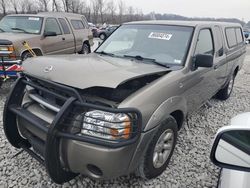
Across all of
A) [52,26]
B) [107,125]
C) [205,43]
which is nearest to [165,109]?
[107,125]

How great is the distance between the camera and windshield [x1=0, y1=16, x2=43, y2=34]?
7758 millimetres

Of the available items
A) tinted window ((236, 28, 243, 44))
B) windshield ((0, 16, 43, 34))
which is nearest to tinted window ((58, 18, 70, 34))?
windshield ((0, 16, 43, 34))

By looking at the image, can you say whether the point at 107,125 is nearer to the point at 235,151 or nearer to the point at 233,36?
the point at 235,151

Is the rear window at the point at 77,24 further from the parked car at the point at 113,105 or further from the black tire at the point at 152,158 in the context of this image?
the black tire at the point at 152,158

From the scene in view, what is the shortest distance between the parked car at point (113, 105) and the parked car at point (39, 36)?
3.29 m

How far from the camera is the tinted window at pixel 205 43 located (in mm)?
3861

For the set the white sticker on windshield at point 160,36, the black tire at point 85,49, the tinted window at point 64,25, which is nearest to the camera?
the white sticker on windshield at point 160,36

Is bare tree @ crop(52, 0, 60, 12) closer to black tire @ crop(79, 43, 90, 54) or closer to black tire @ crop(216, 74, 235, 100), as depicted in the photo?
black tire @ crop(79, 43, 90, 54)

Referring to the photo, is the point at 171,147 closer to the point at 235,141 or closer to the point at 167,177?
the point at 167,177

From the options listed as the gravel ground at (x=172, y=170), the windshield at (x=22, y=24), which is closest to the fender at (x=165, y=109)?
the gravel ground at (x=172, y=170)

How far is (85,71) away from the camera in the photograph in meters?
2.63

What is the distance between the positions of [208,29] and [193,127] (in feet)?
5.55

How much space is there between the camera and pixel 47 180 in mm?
3027

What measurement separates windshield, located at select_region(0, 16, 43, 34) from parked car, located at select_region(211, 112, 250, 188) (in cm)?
724
